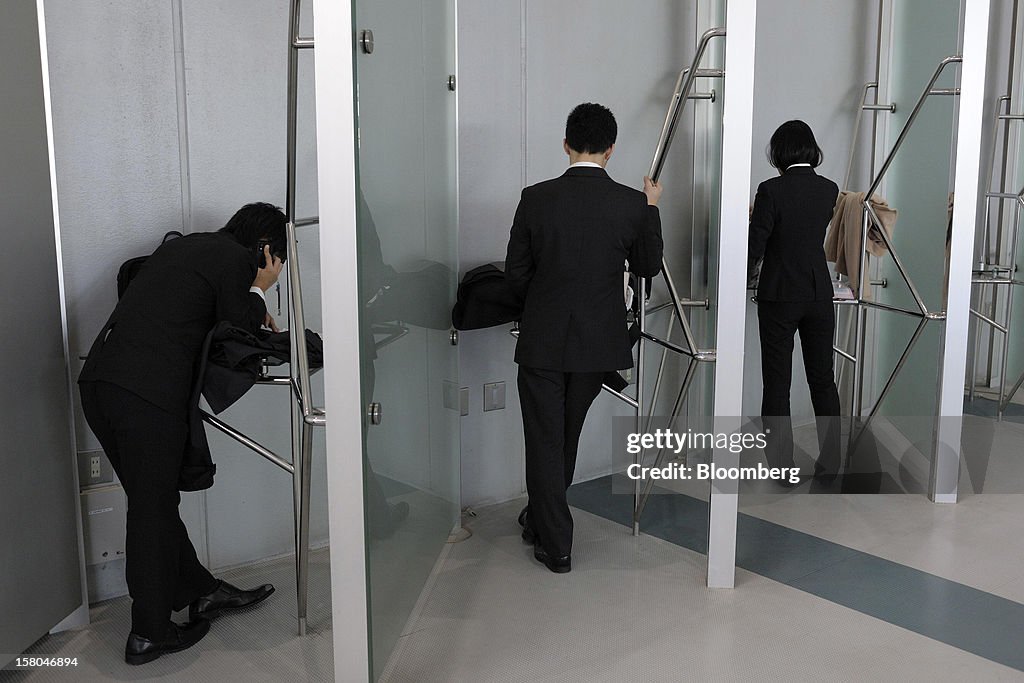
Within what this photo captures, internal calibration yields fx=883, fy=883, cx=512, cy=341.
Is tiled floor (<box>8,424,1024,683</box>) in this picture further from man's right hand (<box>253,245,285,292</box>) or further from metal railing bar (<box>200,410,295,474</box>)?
man's right hand (<box>253,245,285,292</box>)

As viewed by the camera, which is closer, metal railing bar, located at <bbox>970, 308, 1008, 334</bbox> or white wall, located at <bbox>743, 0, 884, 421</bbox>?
white wall, located at <bbox>743, 0, 884, 421</bbox>

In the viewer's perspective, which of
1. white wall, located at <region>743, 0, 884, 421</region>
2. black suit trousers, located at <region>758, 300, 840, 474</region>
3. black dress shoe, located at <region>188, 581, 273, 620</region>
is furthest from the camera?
white wall, located at <region>743, 0, 884, 421</region>

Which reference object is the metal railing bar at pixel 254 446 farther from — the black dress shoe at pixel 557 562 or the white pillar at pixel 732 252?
the white pillar at pixel 732 252

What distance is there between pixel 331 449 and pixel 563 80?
7.20 ft

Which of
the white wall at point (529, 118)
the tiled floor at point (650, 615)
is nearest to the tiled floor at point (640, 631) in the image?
the tiled floor at point (650, 615)

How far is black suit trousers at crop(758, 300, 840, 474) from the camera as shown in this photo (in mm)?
3914

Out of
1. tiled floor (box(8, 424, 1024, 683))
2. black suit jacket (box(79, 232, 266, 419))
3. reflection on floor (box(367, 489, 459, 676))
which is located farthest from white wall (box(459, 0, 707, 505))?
black suit jacket (box(79, 232, 266, 419))

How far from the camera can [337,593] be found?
2.00 meters

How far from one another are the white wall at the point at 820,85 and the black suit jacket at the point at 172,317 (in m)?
2.53

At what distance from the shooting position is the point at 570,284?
112 inches

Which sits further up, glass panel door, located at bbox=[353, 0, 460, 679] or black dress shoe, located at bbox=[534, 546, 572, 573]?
glass panel door, located at bbox=[353, 0, 460, 679]

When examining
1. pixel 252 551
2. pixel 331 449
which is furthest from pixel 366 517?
pixel 252 551

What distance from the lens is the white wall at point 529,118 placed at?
3402 millimetres

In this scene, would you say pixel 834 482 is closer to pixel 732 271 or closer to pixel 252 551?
pixel 732 271
